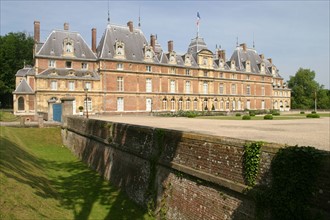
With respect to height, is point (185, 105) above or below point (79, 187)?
above

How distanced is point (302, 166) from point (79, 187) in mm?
8288

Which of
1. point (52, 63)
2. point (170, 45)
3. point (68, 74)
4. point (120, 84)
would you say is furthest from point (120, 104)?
point (170, 45)

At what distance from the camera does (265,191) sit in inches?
187

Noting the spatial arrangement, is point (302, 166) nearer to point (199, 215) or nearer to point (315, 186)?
point (315, 186)

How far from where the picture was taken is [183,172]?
691 centimetres

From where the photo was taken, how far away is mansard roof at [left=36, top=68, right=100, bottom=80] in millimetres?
33812

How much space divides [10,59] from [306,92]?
64.0 meters

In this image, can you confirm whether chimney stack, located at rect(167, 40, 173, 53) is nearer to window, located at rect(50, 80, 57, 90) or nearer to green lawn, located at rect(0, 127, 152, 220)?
window, located at rect(50, 80, 57, 90)

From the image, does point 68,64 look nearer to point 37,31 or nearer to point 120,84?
point 37,31

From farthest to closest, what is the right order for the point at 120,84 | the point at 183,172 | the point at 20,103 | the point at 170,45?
the point at 170,45 → the point at 120,84 → the point at 20,103 → the point at 183,172

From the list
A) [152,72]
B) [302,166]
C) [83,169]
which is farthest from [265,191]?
[152,72]

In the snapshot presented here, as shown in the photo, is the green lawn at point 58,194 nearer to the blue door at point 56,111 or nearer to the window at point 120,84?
the blue door at point 56,111

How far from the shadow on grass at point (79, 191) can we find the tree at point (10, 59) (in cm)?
4628

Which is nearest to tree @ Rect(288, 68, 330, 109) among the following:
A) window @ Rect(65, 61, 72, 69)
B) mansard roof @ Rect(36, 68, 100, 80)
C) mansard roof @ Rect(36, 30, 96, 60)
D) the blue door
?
mansard roof @ Rect(36, 68, 100, 80)
